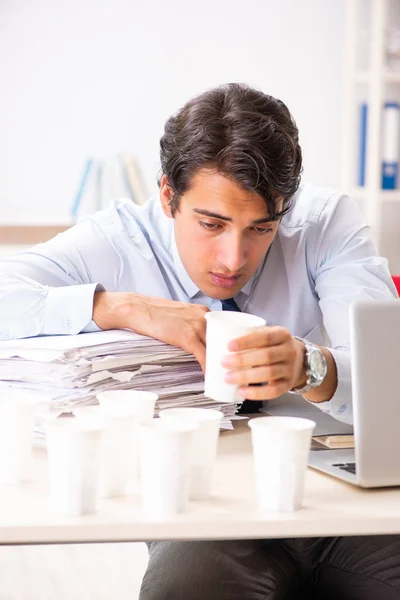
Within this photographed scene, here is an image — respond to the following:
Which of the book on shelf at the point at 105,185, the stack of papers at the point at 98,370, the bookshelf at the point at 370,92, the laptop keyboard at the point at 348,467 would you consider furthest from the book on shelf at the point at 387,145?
the laptop keyboard at the point at 348,467

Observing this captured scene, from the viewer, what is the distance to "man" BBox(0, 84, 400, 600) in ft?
4.42

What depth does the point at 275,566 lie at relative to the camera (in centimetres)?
139

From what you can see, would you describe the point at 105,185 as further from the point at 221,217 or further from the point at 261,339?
the point at 261,339

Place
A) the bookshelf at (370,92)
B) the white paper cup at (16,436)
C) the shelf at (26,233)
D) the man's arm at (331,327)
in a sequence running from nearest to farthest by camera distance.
→ the white paper cup at (16,436), the man's arm at (331,327), the shelf at (26,233), the bookshelf at (370,92)

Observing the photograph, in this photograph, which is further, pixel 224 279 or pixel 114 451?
pixel 224 279

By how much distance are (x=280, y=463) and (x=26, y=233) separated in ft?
7.83

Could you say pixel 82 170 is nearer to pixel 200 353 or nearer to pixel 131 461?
pixel 200 353

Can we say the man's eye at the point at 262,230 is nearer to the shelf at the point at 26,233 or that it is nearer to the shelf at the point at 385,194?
the shelf at the point at 26,233

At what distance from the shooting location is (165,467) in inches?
38.9

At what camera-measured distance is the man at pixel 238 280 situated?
1.35 metres

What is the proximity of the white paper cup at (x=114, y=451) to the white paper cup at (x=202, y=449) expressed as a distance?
0.05 metres

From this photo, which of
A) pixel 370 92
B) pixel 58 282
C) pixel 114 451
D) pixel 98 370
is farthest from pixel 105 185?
pixel 114 451

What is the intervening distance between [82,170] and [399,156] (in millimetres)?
1266

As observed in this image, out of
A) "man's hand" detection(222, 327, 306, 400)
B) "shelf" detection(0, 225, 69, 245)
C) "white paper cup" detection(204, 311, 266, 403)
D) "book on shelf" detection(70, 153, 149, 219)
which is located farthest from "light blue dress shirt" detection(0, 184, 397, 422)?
"book on shelf" detection(70, 153, 149, 219)
